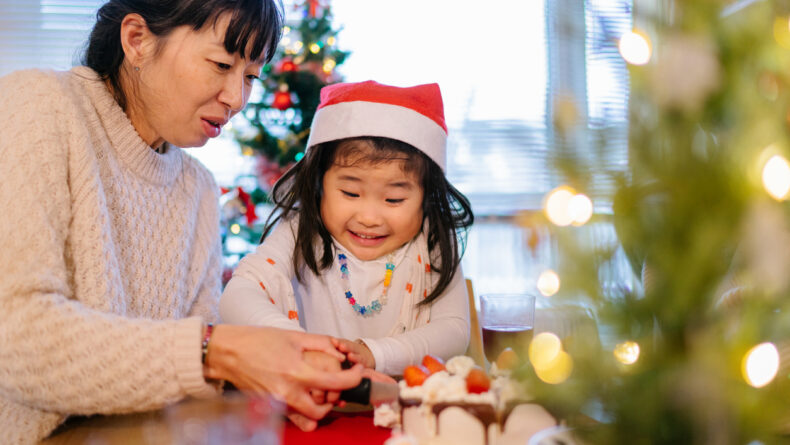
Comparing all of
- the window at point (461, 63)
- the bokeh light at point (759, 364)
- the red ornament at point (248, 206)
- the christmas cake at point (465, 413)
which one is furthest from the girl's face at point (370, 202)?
the window at point (461, 63)

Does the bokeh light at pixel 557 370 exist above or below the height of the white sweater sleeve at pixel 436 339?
above

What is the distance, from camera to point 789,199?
0.35 meters

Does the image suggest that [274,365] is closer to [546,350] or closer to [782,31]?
[546,350]

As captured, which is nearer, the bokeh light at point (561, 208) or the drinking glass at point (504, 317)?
the bokeh light at point (561, 208)

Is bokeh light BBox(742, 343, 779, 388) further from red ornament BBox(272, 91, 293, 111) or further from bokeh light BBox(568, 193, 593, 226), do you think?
red ornament BBox(272, 91, 293, 111)

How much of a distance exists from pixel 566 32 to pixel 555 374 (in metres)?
0.24

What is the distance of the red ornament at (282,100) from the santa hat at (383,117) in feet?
5.91

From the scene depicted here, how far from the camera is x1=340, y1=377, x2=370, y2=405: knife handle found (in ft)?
3.13

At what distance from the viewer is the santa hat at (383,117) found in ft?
4.73

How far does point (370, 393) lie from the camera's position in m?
0.96

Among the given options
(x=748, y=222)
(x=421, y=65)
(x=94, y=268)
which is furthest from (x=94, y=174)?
(x=421, y=65)

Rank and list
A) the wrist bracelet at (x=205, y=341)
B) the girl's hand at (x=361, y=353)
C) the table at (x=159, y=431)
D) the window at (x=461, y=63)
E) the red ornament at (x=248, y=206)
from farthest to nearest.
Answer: the window at (x=461, y=63)
the red ornament at (x=248, y=206)
the girl's hand at (x=361, y=353)
the wrist bracelet at (x=205, y=341)
the table at (x=159, y=431)

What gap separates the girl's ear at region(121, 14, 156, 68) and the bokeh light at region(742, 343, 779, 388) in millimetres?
1280

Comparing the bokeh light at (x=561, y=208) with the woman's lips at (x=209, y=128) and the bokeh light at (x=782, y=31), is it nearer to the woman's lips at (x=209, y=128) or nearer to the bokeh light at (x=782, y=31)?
the bokeh light at (x=782, y=31)
